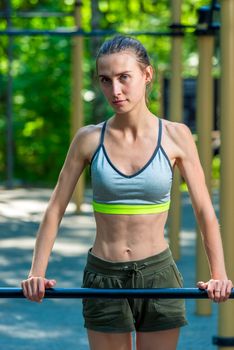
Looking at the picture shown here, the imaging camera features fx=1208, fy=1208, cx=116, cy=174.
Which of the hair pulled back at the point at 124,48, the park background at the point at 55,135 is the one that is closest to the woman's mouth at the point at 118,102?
the hair pulled back at the point at 124,48

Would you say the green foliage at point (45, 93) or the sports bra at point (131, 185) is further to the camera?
the green foliage at point (45, 93)

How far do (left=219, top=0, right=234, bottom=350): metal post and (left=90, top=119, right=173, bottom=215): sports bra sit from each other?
1.69 meters

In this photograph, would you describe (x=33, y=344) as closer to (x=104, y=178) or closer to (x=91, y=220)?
(x=104, y=178)

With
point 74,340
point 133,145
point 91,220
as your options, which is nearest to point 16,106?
point 91,220

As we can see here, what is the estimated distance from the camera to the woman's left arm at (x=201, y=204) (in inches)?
135

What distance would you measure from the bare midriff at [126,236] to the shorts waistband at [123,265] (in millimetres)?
12

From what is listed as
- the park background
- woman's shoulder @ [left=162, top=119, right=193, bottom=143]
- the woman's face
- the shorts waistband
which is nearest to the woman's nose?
the woman's face

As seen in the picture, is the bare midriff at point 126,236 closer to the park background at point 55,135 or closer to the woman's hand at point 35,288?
the woman's hand at point 35,288

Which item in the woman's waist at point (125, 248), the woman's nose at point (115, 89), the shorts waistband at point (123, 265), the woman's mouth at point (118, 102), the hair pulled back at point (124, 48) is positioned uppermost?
the hair pulled back at point (124, 48)

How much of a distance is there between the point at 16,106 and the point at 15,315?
16526 millimetres

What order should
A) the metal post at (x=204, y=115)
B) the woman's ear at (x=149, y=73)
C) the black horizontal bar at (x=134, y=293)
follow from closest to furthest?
the black horizontal bar at (x=134, y=293)
the woman's ear at (x=149, y=73)
the metal post at (x=204, y=115)

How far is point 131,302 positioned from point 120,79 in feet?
2.14

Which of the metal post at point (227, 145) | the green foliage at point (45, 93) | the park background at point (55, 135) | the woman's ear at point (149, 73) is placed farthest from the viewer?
the green foliage at point (45, 93)

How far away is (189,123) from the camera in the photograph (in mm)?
17422
